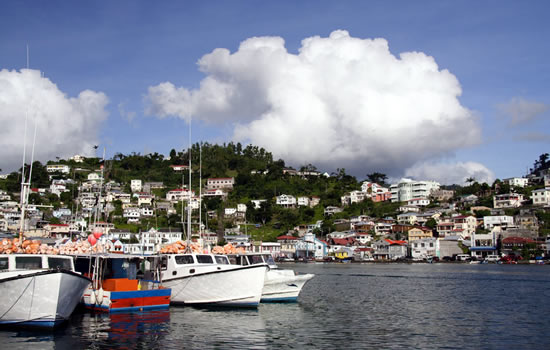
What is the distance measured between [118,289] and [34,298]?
722cm

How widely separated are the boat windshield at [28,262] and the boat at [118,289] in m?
3.18

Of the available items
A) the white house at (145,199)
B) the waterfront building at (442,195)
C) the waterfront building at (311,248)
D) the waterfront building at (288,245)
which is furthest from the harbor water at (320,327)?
the waterfront building at (442,195)

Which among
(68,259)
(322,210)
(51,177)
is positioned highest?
(51,177)

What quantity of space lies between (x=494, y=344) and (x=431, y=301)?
A: 1780 centimetres

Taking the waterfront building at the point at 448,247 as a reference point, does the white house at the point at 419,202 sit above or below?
above

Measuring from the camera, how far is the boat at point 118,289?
2966cm

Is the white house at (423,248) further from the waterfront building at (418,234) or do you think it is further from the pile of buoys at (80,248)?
the pile of buoys at (80,248)

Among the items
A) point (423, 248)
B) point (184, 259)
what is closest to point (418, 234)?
point (423, 248)

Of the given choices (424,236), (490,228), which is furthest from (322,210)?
(490,228)

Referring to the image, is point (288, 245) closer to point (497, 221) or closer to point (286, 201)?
point (286, 201)

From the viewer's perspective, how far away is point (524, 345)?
2281cm

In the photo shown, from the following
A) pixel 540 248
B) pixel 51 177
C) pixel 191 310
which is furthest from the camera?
pixel 51 177

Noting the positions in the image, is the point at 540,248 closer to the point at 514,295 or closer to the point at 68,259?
the point at 514,295

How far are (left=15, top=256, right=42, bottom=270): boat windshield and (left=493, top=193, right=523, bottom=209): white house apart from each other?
151m
